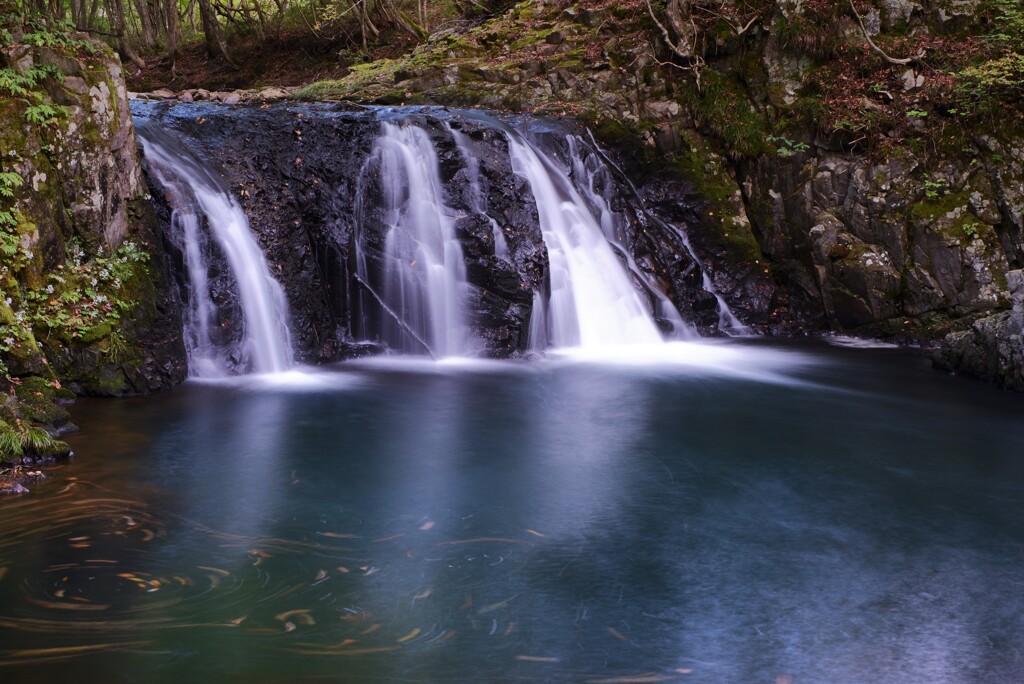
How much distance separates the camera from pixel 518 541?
5355mm

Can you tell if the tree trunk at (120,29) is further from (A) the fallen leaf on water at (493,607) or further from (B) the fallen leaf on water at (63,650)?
(A) the fallen leaf on water at (493,607)

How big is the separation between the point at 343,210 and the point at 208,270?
6.40ft

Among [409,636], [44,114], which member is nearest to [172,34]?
[44,114]

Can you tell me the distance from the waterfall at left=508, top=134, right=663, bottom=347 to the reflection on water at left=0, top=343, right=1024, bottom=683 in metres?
2.80

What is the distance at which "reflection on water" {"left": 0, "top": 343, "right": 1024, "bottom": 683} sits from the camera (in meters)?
4.03

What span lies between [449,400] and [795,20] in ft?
28.3

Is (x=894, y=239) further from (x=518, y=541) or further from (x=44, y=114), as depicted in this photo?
(x=44, y=114)

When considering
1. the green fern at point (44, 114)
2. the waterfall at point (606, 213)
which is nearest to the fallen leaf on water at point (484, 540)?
the green fern at point (44, 114)

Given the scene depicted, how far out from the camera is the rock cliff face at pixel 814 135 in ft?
39.8

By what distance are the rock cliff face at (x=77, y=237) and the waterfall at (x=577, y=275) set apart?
15.5 feet

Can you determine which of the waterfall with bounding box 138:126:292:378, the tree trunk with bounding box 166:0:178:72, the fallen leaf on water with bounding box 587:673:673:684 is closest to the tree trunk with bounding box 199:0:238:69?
the tree trunk with bounding box 166:0:178:72

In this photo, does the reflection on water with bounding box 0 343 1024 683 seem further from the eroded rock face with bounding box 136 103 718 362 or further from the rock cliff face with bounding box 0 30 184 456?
the eroded rock face with bounding box 136 103 718 362

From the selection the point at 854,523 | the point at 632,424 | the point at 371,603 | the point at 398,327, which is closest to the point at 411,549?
the point at 371,603

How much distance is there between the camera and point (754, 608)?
14.8 ft
